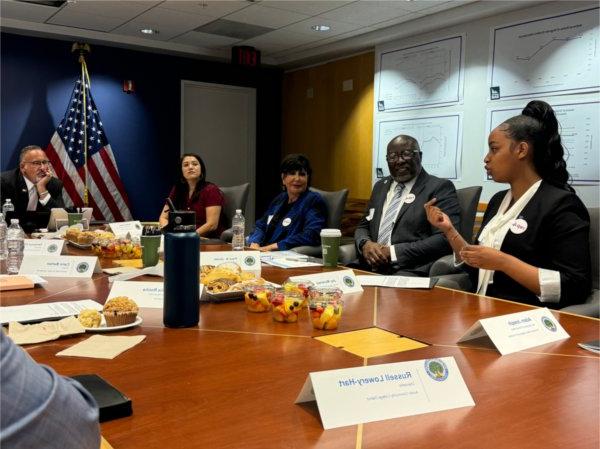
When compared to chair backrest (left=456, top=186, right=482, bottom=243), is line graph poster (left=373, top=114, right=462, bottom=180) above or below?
above

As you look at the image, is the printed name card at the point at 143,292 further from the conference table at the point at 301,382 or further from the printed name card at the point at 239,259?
the printed name card at the point at 239,259

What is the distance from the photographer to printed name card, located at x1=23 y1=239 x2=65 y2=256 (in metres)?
2.45

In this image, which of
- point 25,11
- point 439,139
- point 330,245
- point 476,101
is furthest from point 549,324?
point 25,11

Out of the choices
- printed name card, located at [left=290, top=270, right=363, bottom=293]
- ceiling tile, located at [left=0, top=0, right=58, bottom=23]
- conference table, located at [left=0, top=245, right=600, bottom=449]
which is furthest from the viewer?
ceiling tile, located at [left=0, top=0, right=58, bottom=23]

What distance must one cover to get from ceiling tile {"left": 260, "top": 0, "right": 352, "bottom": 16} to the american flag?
2.30 meters

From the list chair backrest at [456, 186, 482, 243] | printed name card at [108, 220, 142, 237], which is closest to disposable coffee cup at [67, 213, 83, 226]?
printed name card at [108, 220, 142, 237]

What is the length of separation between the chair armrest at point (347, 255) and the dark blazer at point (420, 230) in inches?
3.8

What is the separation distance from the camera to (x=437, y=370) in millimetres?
980

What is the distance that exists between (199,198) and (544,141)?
8.92ft

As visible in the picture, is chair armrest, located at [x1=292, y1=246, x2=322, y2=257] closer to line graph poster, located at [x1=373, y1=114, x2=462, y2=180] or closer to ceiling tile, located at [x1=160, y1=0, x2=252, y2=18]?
line graph poster, located at [x1=373, y1=114, x2=462, y2=180]

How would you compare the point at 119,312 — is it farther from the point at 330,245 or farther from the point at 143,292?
the point at 330,245

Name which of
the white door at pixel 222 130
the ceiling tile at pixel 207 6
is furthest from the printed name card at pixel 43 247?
the white door at pixel 222 130

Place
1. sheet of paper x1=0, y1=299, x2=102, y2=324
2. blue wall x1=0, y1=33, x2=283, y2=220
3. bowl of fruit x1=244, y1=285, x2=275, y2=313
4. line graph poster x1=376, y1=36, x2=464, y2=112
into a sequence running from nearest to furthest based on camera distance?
sheet of paper x1=0, y1=299, x2=102, y2=324 → bowl of fruit x1=244, y1=285, x2=275, y2=313 → line graph poster x1=376, y1=36, x2=464, y2=112 → blue wall x1=0, y1=33, x2=283, y2=220

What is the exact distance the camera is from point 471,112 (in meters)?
4.94
